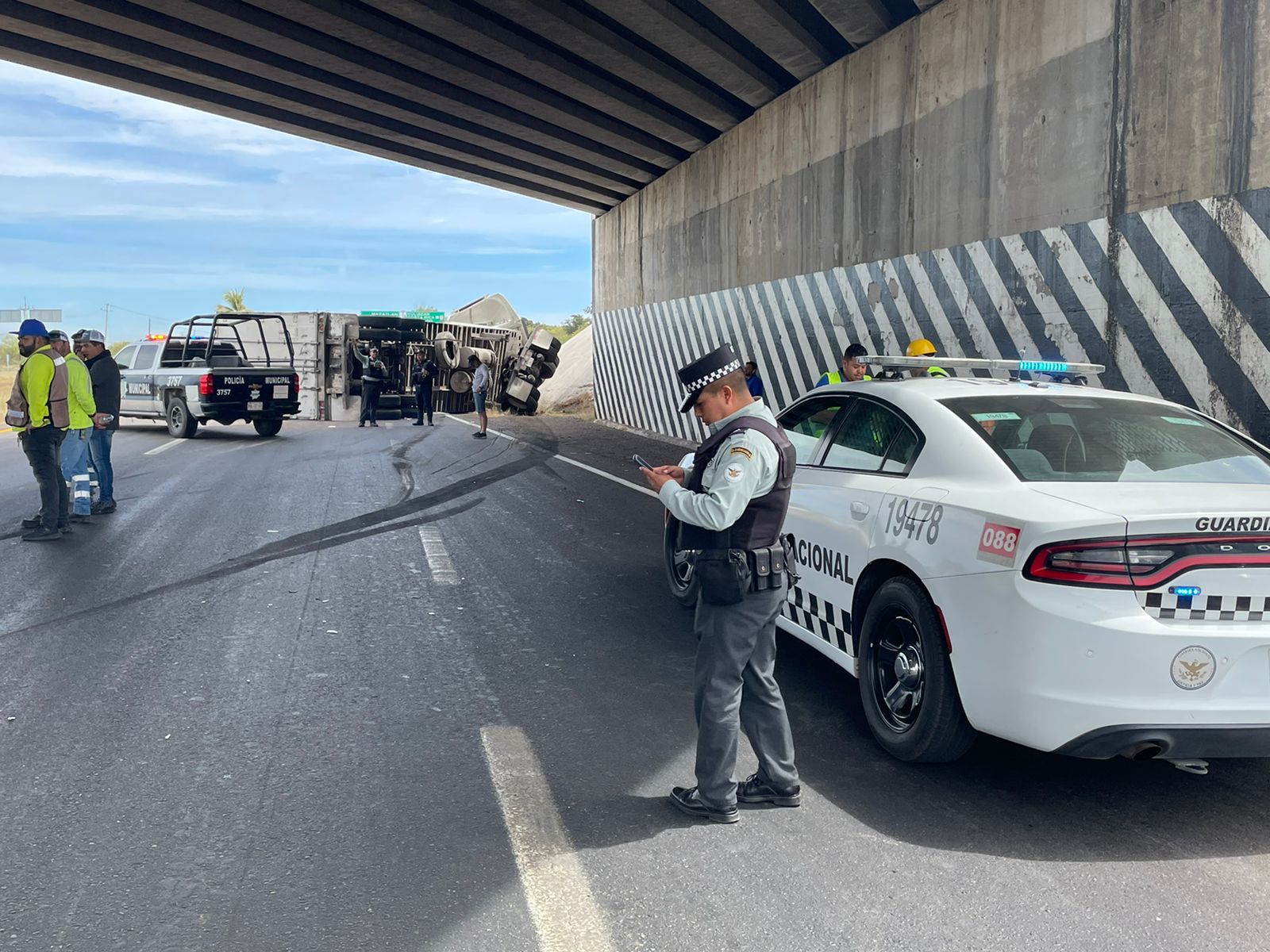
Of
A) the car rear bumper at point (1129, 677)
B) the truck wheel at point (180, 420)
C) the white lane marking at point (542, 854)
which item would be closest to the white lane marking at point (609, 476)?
the white lane marking at point (542, 854)

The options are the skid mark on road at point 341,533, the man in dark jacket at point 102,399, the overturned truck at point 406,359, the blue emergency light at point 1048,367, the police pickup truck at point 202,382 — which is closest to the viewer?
the blue emergency light at point 1048,367

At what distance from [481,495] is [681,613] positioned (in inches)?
242

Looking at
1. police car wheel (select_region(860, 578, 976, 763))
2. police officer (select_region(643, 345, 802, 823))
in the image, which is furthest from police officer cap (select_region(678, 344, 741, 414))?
police car wheel (select_region(860, 578, 976, 763))

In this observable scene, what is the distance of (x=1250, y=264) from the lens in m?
8.20

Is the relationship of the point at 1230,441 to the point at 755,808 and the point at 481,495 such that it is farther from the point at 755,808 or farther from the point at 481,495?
the point at 481,495

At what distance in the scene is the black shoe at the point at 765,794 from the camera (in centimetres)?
386

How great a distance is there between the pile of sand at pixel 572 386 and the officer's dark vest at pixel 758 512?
27923mm

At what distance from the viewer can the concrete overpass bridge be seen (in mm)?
8656

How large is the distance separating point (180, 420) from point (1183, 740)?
67.5ft

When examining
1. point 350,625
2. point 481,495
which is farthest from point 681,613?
point 481,495

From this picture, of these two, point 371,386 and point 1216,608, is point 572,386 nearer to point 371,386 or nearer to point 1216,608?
point 371,386

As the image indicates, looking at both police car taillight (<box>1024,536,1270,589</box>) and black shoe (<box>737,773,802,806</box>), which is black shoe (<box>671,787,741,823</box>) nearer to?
black shoe (<box>737,773,802,806</box>)

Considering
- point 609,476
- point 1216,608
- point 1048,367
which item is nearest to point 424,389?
point 609,476

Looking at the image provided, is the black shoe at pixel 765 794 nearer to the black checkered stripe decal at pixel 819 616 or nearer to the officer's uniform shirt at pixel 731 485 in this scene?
the black checkered stripe decal at pixel 819 616
